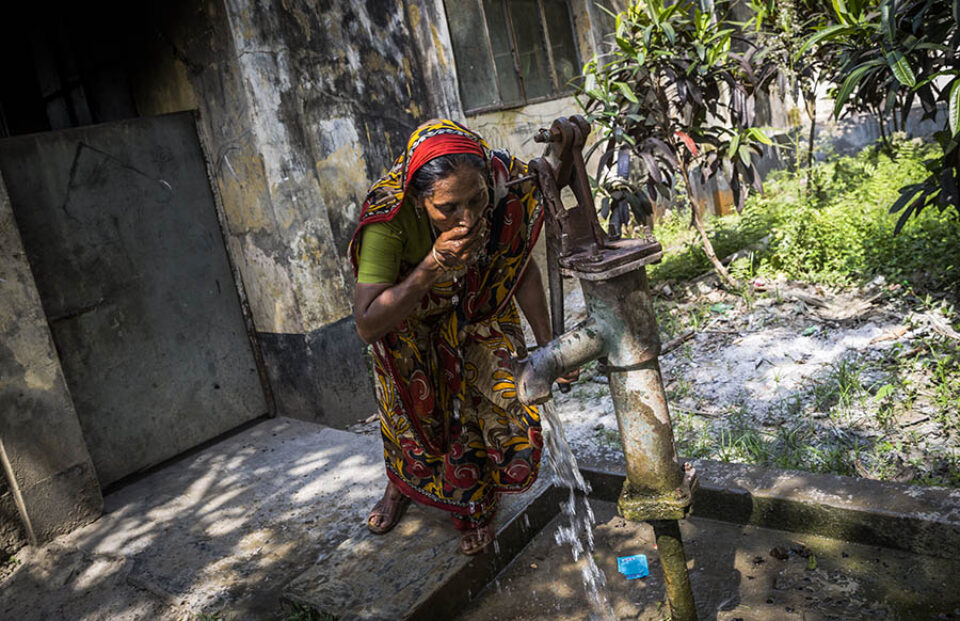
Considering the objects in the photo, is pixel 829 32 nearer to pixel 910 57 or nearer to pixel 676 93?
pixel 910 57

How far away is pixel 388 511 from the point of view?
2.34 metres

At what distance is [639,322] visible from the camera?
1.42 meters

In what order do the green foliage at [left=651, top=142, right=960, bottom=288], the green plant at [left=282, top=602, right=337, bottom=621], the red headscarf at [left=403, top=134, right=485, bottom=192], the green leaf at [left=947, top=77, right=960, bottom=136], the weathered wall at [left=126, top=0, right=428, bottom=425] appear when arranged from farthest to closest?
the green foliage at [left=651, top=142, right=960, bottom=288] < the weathered wall at [left=126, top=0, right=428, bottom=425] < the green leaf at [left=947, top=77, right=960, bottom=136] < the green plant at [left=282, top=602, right=337, bottom=621] < the red headscarf at [left=403, top=134, right=485, bottom=192]

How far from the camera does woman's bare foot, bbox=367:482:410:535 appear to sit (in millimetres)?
2301

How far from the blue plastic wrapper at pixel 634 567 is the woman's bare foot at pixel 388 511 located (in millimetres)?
775

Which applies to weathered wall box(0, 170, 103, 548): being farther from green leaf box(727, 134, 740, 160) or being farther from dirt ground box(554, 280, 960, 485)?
green leaf box(727, 134, 740, 160)

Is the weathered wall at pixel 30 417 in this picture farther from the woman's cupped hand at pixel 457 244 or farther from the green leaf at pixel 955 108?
the green leaf at pixel 955 108

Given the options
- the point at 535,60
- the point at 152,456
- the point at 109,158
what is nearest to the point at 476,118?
the point at 535,60

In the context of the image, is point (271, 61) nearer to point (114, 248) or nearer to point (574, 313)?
point (114, 248)

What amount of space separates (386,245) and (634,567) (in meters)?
1.22

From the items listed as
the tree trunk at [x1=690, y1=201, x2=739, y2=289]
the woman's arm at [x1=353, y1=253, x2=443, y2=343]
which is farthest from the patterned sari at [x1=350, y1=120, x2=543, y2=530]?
the tree trunk at [x1=690, y1=201, x2=739, y2=289]

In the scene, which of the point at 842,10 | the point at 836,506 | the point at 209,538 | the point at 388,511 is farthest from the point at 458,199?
the point at 842,10

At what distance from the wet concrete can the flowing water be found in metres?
0.03

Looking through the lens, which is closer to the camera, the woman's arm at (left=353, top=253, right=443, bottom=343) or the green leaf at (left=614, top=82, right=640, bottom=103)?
the woman's arm at (left=353, top=253, right=443, bottom=343)
